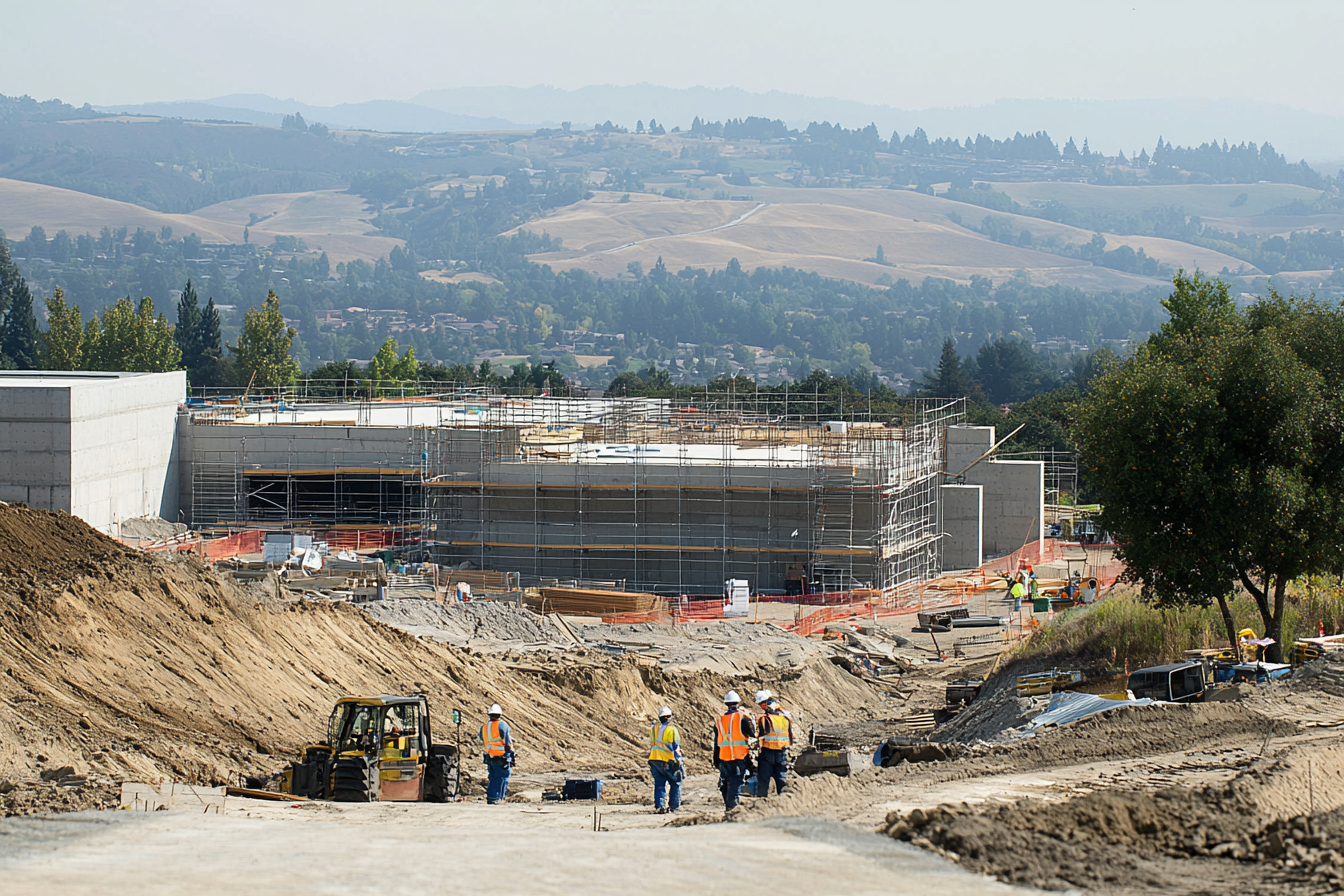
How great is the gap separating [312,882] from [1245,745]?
929cm

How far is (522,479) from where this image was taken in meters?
37.9

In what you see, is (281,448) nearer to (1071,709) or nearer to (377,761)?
(377,761)

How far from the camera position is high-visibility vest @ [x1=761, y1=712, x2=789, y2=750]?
13219 mm

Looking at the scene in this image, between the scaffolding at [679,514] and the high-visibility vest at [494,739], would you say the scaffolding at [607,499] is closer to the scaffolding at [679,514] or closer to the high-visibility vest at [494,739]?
the scaffolding at [679,514]

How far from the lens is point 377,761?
14805 mm

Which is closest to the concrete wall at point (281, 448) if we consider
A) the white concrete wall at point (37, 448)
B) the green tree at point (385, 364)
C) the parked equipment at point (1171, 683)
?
the white concrete wall at point (37, 448)

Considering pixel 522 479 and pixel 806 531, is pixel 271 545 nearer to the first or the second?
pixel 522 479

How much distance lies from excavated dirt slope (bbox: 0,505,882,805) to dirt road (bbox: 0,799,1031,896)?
149 inches

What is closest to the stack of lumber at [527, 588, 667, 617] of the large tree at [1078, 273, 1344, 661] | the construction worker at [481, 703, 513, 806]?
the large tree at [1078, 273, 1344, 661]

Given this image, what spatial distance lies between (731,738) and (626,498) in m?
24.6

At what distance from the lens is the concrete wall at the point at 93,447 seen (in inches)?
1439

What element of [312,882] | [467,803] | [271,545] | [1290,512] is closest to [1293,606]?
[1290,512]

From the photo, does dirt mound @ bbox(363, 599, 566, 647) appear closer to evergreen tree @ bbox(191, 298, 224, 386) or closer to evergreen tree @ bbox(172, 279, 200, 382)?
evergreen tree @ bbox(191, 298, 224, 386)

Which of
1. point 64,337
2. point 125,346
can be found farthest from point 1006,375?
point 64,337
